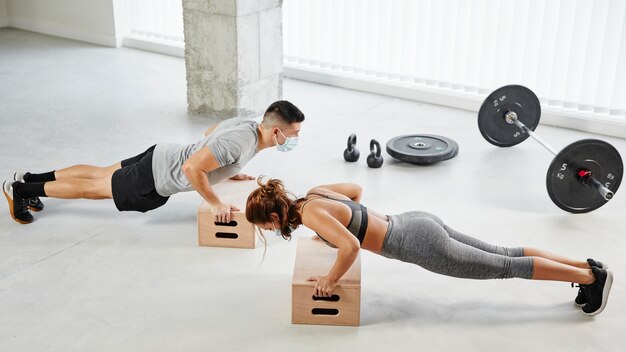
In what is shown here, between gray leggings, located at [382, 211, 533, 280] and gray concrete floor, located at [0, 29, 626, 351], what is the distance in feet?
0.81

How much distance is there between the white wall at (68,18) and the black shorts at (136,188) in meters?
4.64

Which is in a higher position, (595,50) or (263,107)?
(595,50)

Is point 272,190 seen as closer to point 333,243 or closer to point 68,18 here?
point 333,243

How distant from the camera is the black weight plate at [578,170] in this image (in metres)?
4.69

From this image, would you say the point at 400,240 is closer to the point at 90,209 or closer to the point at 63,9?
the point at 90,209

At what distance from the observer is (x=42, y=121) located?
6.61m

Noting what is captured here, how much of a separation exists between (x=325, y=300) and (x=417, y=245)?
51 centimetres

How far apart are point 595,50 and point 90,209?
4.03m

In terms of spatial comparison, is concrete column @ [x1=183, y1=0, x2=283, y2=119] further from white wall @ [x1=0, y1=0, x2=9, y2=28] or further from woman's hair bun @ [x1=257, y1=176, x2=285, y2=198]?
white wall @ [x1=0, y1=0, x2=9, y2=28]

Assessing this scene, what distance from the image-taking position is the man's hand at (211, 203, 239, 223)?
4.39 metres

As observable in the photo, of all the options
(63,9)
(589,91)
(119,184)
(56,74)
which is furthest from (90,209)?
(63,9)

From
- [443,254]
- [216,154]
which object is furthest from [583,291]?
[216,154]

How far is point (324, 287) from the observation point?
3.64 meters

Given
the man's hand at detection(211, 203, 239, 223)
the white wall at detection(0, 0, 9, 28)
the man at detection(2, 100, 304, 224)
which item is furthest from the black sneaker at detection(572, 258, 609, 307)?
the white wall at detection(0, 0, 9, 28)
